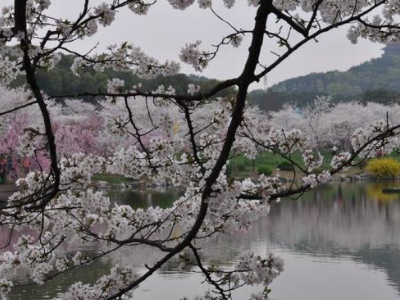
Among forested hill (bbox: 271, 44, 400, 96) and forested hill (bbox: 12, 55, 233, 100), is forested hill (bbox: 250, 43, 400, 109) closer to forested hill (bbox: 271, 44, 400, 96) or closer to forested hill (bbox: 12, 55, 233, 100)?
forested hill (bbox: 271, 44, 400, 96)

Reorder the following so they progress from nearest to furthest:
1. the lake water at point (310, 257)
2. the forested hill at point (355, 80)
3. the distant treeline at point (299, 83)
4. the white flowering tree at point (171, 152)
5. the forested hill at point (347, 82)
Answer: the white flowering tree at point (171, 152), the lake water at point (310, 257), the distant treeline at point (299, 83), the forested hill at point (347, 82), the forested hill at point (355, 80)

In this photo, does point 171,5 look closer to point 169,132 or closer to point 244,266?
point 169,132

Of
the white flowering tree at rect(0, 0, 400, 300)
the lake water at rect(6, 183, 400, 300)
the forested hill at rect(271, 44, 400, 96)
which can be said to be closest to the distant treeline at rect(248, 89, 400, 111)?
the forested hill at rect(271, 44, 400, 96)

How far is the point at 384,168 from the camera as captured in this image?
100.0ft

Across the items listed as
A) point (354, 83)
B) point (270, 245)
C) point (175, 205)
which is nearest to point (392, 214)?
point (270, 245)

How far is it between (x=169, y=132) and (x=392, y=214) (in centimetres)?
1448

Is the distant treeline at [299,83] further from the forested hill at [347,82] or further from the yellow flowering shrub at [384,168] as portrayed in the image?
the yellow flowering shrub at [384,168]

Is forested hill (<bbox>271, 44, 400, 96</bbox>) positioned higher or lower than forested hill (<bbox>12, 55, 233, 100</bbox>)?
higher

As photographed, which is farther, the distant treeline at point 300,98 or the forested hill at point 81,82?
the distant treeline at point 300,98

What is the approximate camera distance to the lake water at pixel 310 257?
8812mm

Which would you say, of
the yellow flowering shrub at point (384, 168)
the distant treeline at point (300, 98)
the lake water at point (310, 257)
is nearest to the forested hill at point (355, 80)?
the distant treeline at point (300, 98)

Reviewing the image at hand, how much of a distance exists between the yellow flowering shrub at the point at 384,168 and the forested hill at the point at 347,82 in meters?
30.6

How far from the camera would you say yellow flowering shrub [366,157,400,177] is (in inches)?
1198

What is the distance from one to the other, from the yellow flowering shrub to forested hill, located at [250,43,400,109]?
1204 inches
